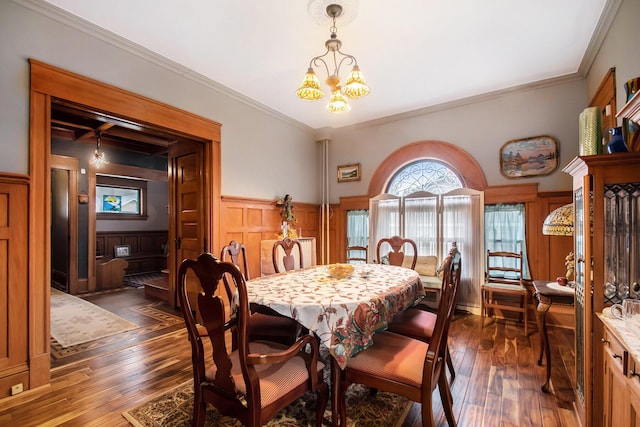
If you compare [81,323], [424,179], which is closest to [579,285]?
[424,179]

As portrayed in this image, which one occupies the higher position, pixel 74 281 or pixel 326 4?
pixel 326 4

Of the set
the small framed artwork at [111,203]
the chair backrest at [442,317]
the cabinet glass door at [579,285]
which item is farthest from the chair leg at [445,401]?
the small framed artwork at [111,203]

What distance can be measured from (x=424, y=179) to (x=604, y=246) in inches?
125

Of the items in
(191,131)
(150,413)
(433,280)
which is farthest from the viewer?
(433,280)

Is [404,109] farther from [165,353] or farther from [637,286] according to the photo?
[165,353]

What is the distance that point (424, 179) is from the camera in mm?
4652

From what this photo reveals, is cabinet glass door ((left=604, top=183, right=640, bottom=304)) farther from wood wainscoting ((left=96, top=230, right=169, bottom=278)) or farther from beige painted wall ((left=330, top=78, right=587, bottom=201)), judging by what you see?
wood wainscoting ((left=96, top=230, right=169, bottom=278))

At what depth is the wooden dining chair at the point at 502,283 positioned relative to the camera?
3.62m

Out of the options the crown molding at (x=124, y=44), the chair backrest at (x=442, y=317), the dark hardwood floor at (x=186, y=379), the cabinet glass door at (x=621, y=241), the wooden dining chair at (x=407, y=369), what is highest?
the crown molding at (x=124, y=44)

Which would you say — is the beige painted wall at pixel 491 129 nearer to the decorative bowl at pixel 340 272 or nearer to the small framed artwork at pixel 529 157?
the small framed artwork at pixel 529 157

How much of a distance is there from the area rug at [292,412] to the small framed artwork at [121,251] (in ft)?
20.0

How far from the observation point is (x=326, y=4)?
89.8 inches

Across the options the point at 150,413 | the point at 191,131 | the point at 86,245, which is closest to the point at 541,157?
the point at 191,131

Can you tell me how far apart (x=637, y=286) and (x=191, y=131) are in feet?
12.7
